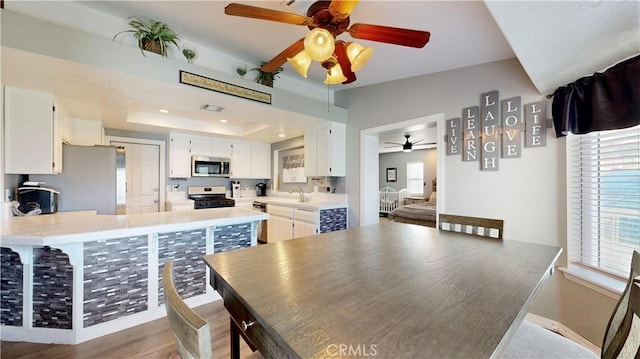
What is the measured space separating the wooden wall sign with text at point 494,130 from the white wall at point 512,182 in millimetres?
57

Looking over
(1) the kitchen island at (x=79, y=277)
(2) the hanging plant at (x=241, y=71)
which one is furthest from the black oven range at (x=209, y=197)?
(2) the hanging plant at (x=241, y=71)

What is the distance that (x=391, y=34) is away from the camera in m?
1.40

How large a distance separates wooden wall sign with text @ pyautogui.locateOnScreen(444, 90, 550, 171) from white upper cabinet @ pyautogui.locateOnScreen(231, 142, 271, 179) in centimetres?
370

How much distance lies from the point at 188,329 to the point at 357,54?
1.53 meters

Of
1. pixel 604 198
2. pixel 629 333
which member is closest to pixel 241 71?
pixel 629 333

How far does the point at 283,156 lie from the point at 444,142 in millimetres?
3256

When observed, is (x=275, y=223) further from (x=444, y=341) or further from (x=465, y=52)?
(x=444, y=341)

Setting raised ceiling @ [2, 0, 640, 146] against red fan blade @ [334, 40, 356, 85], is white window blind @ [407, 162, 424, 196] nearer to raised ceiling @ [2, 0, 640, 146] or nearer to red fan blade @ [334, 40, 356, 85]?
raised ceiling @ [2, 0, 640, 146]

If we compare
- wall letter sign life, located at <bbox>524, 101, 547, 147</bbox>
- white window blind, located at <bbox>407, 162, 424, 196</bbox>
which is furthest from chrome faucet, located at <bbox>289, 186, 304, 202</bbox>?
white window blind, located at <bbox>407, 162, 424, 196</bbox>

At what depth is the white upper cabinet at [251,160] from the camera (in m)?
4.89

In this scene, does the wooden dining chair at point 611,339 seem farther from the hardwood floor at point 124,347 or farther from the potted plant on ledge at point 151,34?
the potted plant on ledge at point 151,34

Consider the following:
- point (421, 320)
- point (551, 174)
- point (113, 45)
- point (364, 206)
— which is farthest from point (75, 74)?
point (551, 174)

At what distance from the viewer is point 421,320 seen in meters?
0.65

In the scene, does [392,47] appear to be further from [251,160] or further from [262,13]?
[251,160]
